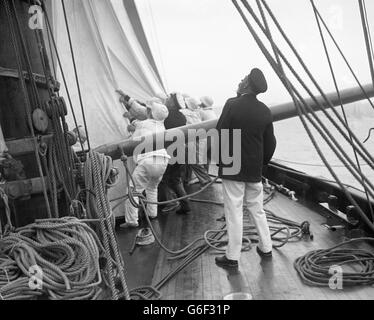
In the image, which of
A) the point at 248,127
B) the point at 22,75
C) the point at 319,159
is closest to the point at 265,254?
the point at 248,127

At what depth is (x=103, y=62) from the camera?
20.8ft

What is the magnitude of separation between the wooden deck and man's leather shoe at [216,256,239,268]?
0.16 feet

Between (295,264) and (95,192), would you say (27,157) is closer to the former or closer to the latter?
(95,192)

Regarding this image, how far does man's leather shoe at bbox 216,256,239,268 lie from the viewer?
10.0 feet

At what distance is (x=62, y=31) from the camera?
6020 mm

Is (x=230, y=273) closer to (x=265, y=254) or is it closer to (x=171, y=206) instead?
(x=265, y=254)

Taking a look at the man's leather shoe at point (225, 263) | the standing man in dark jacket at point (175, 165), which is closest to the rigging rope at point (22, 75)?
the man's leather shoe at point (225, 263)

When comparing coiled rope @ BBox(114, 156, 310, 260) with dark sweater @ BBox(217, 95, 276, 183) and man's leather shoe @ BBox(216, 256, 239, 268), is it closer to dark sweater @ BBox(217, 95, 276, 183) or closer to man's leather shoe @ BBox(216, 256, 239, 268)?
man's leather shoe @ BBox(216, 256, 239, 268)

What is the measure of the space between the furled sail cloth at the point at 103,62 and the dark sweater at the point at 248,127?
10.0 feet

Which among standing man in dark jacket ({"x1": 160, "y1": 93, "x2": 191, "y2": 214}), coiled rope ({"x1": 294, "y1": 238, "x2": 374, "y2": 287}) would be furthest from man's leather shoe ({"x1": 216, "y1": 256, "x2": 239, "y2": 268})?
standing man in dark jacket ({"x1": 160, "y1": 93, "x2": 191, "y2": 214})

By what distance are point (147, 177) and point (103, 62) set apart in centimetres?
277

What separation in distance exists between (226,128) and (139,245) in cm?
163

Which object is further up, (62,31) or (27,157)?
(62,31)

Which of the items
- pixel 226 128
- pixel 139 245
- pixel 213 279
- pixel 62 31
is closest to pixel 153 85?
pixel 62 31
